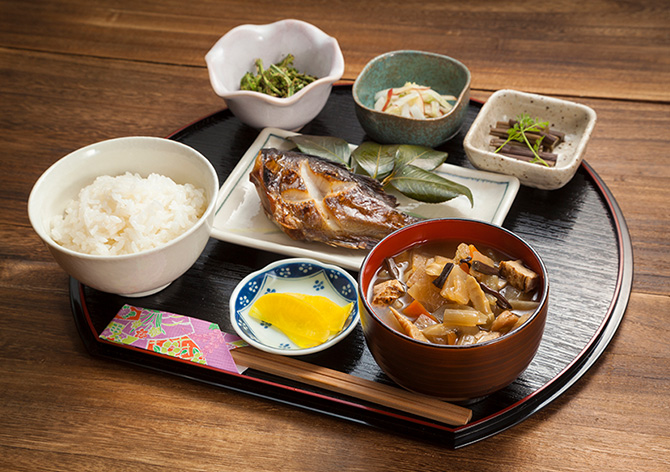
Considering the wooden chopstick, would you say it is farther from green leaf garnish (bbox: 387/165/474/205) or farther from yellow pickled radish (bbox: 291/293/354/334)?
green leaf garnish (bbox: 387/165/474/205)

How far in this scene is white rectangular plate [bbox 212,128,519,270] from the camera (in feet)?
6.35

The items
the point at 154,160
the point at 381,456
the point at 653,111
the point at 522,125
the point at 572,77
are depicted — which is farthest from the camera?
the point at 572,77

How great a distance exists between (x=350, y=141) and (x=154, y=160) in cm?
73

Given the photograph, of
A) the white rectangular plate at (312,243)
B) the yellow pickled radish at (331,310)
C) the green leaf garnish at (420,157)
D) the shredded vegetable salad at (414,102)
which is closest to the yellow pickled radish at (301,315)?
the yellow pickled radish at (331,310)

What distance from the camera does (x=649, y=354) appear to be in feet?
5.47

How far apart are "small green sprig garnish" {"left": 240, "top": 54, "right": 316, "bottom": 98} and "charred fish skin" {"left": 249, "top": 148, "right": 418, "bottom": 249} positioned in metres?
0.43

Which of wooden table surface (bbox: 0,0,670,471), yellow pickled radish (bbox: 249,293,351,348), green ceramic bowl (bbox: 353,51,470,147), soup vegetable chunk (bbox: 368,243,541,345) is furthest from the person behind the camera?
green ceramic bowl (bbox: 353,51,470,147)

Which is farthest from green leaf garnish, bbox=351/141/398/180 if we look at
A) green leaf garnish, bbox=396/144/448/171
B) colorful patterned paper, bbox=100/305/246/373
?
colorful patterned paper, bbox=100/305/246/373

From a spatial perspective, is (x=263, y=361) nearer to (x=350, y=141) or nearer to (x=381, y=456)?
(x=381, y=456)

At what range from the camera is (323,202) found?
195cm

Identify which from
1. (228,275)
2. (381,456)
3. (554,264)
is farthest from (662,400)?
(228,275)

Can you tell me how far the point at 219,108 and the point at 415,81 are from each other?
85 centimetres

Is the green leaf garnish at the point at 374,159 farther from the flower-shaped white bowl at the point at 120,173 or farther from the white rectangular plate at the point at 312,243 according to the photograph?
the flower-shaped white bowl at the point at 120,173

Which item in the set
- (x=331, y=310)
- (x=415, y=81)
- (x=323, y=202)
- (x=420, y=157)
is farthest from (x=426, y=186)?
(x=415, y=81)
